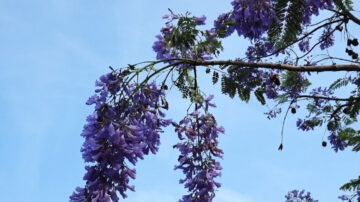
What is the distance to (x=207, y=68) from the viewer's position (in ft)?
16.1

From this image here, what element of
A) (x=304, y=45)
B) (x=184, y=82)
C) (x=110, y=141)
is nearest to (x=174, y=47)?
(x=184, y=82)

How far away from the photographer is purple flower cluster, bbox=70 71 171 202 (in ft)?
11.4

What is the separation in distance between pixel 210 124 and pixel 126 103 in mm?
1231

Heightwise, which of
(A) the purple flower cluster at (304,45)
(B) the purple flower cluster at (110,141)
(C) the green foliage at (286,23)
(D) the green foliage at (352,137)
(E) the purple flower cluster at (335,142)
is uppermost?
(A) the purple flower cluster at (304,45)

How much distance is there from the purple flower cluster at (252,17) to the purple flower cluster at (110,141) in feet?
5.05

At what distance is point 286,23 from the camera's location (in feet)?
16.7

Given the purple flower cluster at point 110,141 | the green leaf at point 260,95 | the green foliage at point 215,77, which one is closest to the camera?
the purple flower cluster at point 110,141

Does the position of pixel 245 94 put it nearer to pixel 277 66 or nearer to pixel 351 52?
pixel 277 66

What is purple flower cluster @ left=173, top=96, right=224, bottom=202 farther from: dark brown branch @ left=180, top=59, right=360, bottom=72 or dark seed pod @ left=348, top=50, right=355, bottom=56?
dark seed pod @ left=348, top=50, right=355, bottom=56

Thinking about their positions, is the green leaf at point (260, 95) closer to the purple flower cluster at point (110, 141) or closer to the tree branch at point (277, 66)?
the tree branch at point (277, 66)

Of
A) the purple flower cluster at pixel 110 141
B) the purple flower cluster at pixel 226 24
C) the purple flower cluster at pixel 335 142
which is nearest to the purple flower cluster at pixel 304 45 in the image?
the purple flower cluster at pixel 335 142

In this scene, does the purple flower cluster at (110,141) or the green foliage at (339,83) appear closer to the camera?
the purple flower cluster at (110,141)

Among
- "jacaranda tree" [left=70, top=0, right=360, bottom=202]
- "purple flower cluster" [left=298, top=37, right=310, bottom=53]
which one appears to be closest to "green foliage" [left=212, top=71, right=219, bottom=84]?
"jacaranda tree" [left=70, top=0, right=360, bottom=202]

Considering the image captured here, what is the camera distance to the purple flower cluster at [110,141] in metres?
3.46
